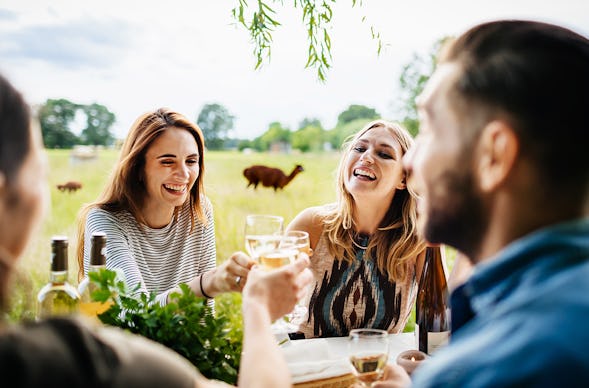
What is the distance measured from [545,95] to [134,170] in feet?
6.17

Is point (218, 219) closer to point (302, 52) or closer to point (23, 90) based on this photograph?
point (302, 52)

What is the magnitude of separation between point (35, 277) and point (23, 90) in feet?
11.9

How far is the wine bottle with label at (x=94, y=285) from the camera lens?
1.34 metres

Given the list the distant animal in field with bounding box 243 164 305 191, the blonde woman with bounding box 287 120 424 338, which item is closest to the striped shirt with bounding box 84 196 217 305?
the blonde woman with bounding box 287 120 424 338

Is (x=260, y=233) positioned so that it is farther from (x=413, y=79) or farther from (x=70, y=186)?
(x=413, y=79)

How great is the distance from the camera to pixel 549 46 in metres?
0.85

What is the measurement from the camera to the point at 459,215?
0.92m

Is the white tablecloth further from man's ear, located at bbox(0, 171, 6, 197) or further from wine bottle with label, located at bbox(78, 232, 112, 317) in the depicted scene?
man's ear, located at bbox(0, 171, 6, 197)

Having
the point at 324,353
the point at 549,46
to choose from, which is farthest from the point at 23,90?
the point at 324,353

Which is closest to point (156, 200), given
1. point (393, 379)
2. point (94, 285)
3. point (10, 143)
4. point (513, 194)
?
point (94, 285)

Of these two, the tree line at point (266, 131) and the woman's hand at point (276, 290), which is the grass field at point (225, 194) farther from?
the woman's hand at point (276, 290)

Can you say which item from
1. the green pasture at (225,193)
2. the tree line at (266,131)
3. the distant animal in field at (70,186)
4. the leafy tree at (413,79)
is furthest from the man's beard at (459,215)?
the leafy tree at (413,79)

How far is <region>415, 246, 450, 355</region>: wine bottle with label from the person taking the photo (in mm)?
1724

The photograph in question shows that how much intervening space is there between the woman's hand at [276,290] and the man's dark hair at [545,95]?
57 centimetres
